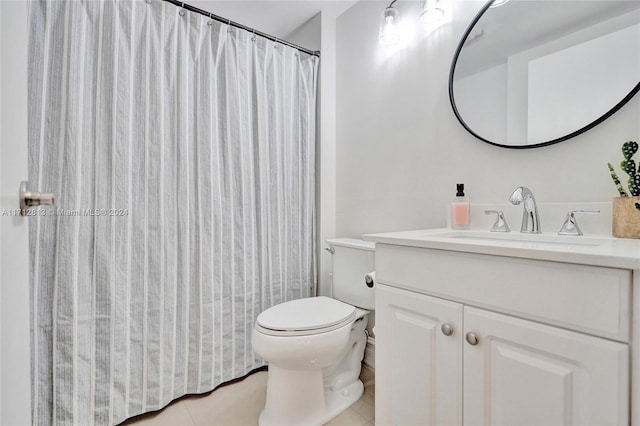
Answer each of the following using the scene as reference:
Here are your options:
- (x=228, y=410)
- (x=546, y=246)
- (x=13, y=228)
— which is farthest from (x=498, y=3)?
(x=228, y=410)

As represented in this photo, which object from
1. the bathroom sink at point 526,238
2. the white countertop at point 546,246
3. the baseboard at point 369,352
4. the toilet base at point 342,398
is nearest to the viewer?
the white countertop at point 546,246

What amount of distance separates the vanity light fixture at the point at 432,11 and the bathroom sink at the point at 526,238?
3.21ft

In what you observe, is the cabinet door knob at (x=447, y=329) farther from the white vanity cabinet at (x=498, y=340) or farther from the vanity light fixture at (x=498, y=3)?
the vanity light fixture at (x=498, y=3)

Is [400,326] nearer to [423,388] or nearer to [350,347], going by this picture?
[423,388]

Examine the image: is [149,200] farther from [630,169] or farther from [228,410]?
[630,169]

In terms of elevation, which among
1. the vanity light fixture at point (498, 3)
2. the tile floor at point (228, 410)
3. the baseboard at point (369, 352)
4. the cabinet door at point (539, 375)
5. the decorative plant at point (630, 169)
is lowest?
the tile floor at point (228, 410)

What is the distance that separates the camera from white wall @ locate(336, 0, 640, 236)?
1.02m

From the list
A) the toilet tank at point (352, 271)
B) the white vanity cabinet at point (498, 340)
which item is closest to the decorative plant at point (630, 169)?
the white vanity cabinet at point (498, 340)

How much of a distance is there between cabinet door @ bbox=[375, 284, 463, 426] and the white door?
35.4 inches

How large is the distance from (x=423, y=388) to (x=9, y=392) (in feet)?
3.11

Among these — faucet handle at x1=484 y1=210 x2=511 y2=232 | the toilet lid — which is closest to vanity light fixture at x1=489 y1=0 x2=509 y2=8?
faucet handle at x1=484 y1=210 x2=511 y2=232

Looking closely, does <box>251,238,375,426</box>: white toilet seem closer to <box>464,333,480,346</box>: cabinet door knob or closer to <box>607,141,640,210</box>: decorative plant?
<box>464,333,480,346</box>: cabinet door knob

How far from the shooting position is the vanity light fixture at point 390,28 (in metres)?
1.51

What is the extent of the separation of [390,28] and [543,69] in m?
0.76
